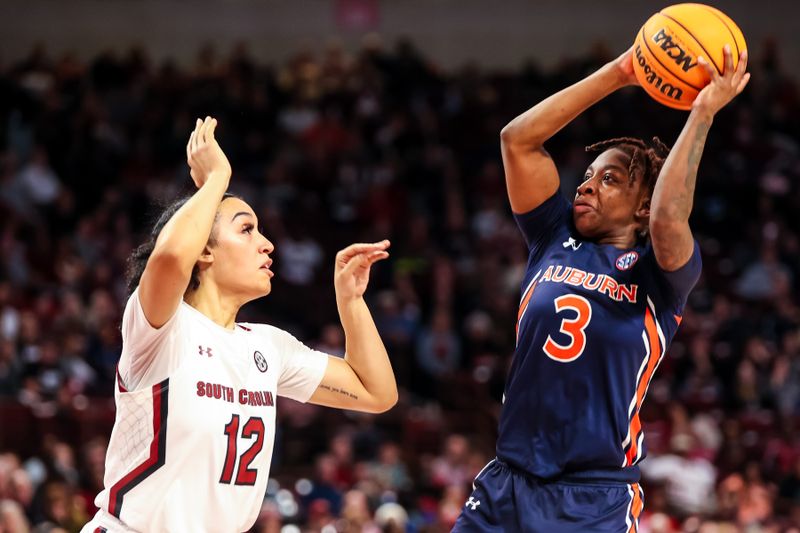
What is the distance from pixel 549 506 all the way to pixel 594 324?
0.73 m

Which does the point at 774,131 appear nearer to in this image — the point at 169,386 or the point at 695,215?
the point at 695,215

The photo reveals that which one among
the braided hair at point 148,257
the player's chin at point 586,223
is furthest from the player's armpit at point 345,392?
the player's chin at point 586,223

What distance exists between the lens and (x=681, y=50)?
457 centimetres

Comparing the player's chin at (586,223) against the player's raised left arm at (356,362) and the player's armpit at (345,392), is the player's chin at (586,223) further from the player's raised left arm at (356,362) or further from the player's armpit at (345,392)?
the player's armpit at (345,392)

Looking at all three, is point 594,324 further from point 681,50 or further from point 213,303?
point 213,303

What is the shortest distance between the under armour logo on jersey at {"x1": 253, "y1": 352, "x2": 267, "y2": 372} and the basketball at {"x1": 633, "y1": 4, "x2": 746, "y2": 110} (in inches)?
72.1

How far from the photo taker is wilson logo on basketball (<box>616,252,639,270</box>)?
4.76 metres

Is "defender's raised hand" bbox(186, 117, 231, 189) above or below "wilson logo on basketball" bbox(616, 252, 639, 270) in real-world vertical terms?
above

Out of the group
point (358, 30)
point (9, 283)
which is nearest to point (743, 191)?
point (358, 30)

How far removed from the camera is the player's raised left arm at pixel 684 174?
14.5 feet

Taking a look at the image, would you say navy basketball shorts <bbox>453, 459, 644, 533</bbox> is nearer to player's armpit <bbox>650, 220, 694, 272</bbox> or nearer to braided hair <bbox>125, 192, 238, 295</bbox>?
player's armpit <bbox>650, 220, 694, 272</bbox>

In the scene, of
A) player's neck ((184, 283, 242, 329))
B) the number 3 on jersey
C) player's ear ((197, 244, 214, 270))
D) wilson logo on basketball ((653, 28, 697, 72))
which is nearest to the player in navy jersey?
the number 3 on jersey

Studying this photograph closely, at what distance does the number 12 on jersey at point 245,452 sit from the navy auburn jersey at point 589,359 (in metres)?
1.00

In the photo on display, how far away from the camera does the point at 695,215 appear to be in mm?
17453
